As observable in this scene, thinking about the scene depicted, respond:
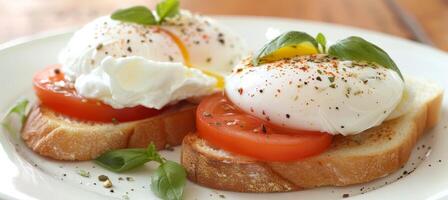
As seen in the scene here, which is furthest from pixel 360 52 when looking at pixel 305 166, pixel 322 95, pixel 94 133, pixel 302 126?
pixel 94 133

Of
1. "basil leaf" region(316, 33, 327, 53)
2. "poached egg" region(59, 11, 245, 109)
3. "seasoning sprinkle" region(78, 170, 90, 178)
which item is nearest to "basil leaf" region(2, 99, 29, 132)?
"poached egg" region(59, 11, 245, 109)

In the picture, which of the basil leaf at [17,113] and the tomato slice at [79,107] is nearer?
the tomato slice at [79,107]

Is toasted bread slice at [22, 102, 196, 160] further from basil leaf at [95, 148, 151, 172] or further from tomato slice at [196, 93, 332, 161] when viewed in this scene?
tomato slice at [196, 93, 332, 161]

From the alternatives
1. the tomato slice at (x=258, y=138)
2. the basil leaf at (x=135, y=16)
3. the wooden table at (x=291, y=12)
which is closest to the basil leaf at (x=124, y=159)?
the tomato slice at (x=258, y=138)

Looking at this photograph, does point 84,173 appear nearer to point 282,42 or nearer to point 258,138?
point 258,138

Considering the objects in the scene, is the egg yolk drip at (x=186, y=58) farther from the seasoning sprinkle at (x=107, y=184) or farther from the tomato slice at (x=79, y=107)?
the seasoning sprinkle at (x=107, y=184)

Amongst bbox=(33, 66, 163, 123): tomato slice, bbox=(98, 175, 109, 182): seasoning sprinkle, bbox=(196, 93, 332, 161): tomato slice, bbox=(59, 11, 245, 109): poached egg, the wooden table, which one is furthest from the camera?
the wooden table
